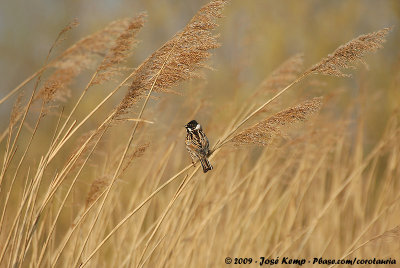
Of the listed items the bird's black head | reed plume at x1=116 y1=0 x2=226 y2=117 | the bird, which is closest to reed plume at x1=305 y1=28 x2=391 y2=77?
reed plume at x1=116 y1=0 x2=226 y2=117

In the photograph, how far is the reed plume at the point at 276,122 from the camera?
1.96 metres

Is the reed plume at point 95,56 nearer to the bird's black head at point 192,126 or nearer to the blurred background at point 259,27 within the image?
the bird's black head at point 192,126

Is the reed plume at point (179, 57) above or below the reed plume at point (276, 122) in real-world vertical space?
above

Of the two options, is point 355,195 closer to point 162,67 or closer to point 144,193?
point 144,193

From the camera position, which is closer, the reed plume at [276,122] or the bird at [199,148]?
the reed plume at [276,122]

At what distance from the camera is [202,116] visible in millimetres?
3623

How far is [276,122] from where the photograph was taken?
6.52 feet

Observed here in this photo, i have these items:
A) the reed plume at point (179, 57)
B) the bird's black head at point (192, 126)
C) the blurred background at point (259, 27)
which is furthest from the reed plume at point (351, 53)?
the blurred background at point (259, 27)

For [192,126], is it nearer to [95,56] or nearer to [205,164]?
[205,164]

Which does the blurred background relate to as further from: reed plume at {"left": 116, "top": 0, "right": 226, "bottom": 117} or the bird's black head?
reed plume at {"left": 116, "top": 0, "right": 226, "bottom": 117}

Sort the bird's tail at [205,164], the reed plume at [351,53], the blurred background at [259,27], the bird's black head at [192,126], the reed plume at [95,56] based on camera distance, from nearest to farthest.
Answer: the reed plume at [95,56], the reed plume at [351,53], the bird's tail at [205,164], the bird's black head at [192,126], the blurred background at [259,27]

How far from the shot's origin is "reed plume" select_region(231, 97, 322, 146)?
1.96 meters

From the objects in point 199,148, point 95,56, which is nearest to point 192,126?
point 199,148

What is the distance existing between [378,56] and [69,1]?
7346 mm
